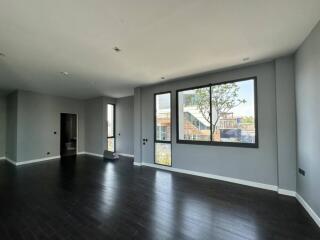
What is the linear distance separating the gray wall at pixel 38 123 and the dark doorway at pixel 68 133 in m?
0.99

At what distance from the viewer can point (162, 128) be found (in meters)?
5.36

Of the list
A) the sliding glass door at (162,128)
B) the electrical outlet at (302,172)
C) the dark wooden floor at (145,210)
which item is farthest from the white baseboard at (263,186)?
the electrical outlet at (302,172)

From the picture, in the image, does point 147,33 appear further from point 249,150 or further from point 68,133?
point 68,133

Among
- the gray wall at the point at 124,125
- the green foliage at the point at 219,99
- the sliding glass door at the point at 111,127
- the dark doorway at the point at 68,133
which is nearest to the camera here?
the green foliage at the point at 219,99

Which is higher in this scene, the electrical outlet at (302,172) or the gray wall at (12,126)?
the gray wall at (12,126)

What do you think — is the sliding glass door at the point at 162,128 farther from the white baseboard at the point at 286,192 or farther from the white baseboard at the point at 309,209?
the white baseboard at the point at 309,209

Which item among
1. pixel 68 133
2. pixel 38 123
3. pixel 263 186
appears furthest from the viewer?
pixel 68 133

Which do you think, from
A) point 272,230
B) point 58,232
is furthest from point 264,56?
point 58,232

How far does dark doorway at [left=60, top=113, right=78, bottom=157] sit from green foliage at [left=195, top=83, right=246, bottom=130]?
657 centimetres

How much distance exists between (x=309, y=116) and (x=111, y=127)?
23.9 feet

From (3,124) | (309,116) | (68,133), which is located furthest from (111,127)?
(309,116)

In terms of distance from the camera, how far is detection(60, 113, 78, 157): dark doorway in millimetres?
8273

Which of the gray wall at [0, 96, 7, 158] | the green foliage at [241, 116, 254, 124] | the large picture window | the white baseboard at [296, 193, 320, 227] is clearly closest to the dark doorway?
the gray wall at [0, 96, 7, 158]

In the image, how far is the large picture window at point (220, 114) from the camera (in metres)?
3.81
